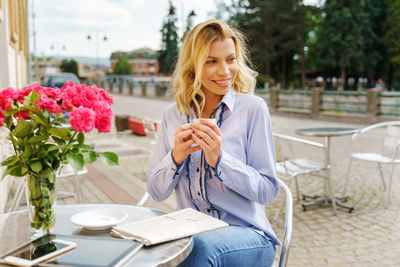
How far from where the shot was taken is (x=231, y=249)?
6.35 feet

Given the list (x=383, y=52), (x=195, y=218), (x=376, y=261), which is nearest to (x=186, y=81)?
(x=195, y=218)

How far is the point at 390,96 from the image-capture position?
15594 millimetres

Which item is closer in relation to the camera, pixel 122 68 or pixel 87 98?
Result: pixel 87 98

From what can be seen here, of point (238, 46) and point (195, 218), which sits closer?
point (195, 218)

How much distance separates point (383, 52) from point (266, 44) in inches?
485

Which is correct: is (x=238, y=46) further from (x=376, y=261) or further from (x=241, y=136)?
(x=376, y=261)

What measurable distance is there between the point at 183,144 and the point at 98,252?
0.72m

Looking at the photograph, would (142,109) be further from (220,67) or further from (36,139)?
(36,139)

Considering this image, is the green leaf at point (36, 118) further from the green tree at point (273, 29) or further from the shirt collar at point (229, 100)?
the green tree at point (273, 29)

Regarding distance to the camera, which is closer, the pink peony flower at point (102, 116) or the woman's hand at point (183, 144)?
the pink peony flower at point (102, 116)

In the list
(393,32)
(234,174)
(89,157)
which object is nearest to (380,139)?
(234,174)

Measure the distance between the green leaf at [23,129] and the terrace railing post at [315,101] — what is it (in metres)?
18.4

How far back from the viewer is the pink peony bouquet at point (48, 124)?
5.14 feet

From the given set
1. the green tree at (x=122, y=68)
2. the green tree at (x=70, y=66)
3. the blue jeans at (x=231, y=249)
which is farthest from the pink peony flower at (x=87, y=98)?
the green tree at (x=122, y=68)
